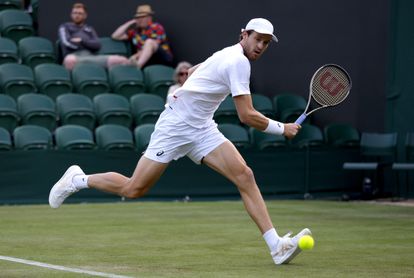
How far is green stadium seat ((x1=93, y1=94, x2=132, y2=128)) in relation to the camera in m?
16.9

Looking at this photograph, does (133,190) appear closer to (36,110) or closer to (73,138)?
(73,138)

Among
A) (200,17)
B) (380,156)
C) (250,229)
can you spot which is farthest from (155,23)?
(250,229)

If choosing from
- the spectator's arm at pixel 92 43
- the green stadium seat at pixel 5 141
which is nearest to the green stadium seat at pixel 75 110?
the green stadium seat at pixel 5 141

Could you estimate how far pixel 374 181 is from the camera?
1767cm

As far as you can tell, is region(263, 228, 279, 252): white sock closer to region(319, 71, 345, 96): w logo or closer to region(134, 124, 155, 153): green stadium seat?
region(319, 71, 345, 96): w logo

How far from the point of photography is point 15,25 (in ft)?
60.6

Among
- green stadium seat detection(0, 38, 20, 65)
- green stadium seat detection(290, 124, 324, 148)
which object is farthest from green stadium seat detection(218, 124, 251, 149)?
green stadium seat detection(0, 38, 20, 65)

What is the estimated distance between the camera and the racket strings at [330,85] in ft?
31.0

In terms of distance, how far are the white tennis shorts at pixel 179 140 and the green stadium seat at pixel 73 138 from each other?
282 inches

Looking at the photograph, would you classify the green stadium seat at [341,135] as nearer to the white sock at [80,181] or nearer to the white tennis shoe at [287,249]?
the white sock at [80,181]

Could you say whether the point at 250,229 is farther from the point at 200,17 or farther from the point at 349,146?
the point at 200,17

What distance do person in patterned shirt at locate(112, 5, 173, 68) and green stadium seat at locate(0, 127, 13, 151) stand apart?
3.46 meters

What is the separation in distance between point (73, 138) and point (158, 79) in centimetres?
276

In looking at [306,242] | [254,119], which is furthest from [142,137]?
[306,242]
